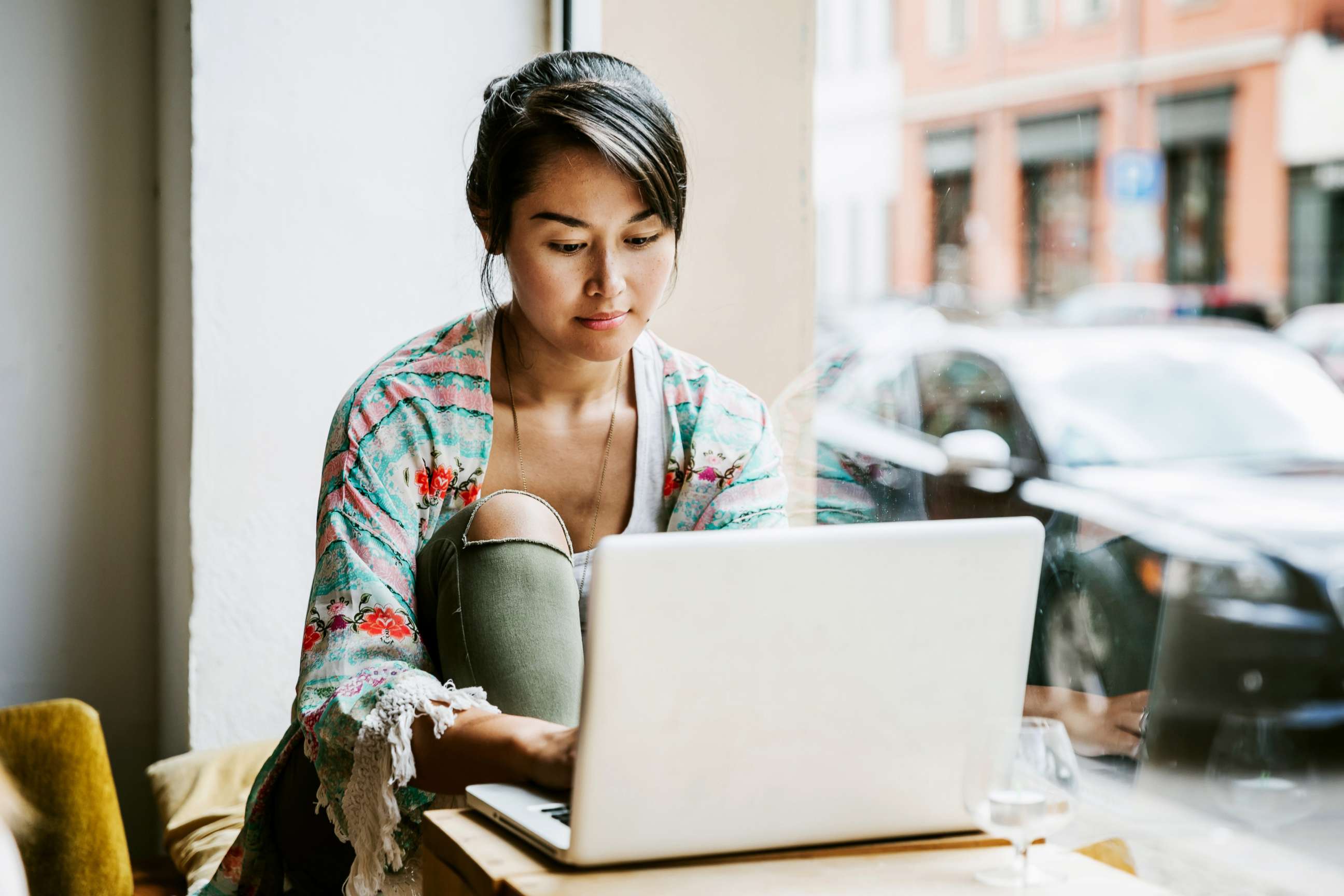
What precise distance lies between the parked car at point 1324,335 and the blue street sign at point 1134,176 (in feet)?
2.46

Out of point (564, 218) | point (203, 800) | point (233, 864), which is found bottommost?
point (203, 800)

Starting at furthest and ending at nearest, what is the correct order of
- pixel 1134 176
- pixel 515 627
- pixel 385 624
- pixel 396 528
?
pixel 1134 176, pixel 396 528, pixel 385 624, pixel 515 627

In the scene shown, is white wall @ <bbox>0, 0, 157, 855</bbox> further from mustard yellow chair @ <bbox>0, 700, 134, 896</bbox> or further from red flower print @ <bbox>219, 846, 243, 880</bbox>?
red flower print @ <bbox>219, 846, 243, 880</bbox>

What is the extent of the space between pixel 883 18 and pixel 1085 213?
73cm

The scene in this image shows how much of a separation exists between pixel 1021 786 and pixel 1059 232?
163cm

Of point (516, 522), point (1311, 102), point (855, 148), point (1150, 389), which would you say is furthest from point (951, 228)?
point (516, 522)

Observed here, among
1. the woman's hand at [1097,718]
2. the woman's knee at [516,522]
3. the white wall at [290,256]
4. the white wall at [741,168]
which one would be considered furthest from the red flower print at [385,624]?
the white wall at [741,168]

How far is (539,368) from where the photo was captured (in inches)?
53.6

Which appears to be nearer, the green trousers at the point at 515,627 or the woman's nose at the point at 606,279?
the green trousers at the point at 515,627

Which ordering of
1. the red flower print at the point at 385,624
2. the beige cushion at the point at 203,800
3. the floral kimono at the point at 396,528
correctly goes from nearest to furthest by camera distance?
1. the floral kimono at the point at 396,528
2. the red flower print at the point at 385,624
3. the beige cushion at the point at 203,800

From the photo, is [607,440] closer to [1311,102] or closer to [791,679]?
[791,679]

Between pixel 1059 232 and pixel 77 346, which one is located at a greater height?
pixel 1059 232

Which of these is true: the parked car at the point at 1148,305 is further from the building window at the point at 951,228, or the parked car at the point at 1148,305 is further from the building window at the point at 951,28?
the building window at the point at 951,28

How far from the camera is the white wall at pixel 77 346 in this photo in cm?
211
